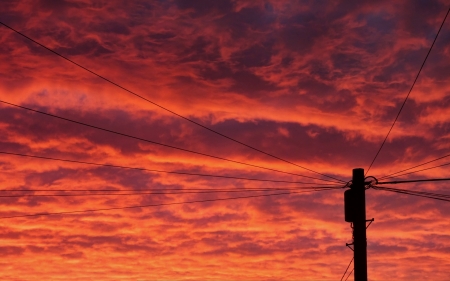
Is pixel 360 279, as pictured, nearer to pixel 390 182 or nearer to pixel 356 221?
pixel 356 221

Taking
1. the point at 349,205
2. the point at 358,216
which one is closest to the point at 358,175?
the point at 349,205

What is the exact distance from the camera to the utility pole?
17.9 m

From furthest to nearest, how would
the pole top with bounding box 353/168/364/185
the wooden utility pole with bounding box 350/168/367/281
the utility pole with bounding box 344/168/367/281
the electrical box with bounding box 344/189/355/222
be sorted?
the pole top with bounding box 353/168/364/185
the electrical box with bounding box 344/189/355/222
the utility pole with bounding box 344/168/367/281
the wooden utility pole with bounding box 350/168/367/281

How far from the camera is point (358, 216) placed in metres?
18.5

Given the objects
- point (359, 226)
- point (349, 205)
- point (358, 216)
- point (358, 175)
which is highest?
point (358, 175)

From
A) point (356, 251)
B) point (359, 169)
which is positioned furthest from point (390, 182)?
point (356, 251)

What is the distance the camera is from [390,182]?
1955 cm

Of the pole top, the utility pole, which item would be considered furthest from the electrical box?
the pole top

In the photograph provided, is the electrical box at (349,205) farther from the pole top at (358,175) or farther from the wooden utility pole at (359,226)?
the pole top at (358,175)

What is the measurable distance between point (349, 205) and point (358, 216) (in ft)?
1.53

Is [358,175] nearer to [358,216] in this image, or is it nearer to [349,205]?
[349,205]

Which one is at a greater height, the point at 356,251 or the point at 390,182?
the point at 390,182

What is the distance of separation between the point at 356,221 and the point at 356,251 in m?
0.98

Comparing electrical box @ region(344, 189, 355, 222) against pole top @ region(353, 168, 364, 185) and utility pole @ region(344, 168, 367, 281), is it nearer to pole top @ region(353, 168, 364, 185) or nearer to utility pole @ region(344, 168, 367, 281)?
utility pole @ region(344, 168, 367, 281)
